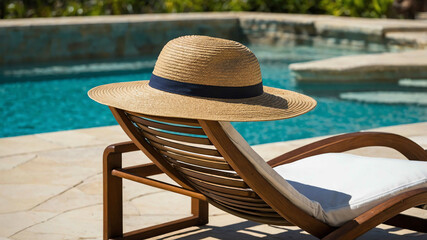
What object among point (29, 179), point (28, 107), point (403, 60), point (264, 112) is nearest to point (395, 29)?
point (403, 60)

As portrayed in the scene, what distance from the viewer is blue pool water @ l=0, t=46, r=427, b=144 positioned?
7.27 meters

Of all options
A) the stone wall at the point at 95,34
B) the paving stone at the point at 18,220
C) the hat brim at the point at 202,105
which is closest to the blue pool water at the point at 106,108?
the stone wall at the point at 95,34

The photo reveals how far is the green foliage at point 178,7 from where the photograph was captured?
13164mm

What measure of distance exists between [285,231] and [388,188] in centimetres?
70

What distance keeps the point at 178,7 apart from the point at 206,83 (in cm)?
1155

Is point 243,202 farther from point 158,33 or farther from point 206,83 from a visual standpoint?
point 158,33

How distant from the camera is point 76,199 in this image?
3.85 m

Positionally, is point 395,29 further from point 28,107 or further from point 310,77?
point 28,107

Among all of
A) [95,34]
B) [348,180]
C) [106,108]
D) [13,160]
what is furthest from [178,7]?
[348,180]

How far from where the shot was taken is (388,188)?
2.83 meters

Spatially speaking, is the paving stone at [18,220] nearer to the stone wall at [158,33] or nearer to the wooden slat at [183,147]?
the wooden slat at [183,147]

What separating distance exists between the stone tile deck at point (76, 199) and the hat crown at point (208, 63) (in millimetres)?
994

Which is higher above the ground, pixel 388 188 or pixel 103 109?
pixel 388 188

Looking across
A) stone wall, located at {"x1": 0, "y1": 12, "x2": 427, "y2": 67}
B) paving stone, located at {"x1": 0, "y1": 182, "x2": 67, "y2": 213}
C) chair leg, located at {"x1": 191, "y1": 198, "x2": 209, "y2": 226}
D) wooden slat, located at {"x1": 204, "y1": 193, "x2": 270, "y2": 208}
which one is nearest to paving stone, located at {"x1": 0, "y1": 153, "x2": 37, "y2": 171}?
paving stone, located at {"x1": 0, "y1": 182, "x2": 67, "y2": 213}
